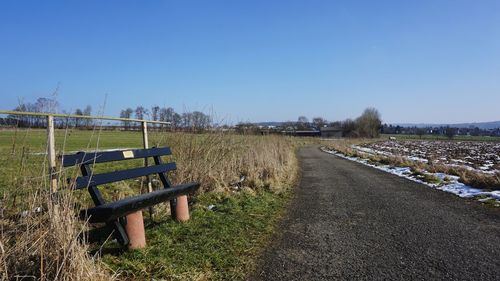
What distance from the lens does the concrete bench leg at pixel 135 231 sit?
4656 millimetres

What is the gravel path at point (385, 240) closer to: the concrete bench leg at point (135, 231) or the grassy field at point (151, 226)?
the grassy field at point (151, 226)

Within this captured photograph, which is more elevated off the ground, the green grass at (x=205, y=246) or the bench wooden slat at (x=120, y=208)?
the bench wooden slat at (x=120, y=208)

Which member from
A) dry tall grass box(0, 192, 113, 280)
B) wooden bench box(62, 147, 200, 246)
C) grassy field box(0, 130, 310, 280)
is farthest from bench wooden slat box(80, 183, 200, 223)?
dry tall grass box(0, 192, 113, 280)

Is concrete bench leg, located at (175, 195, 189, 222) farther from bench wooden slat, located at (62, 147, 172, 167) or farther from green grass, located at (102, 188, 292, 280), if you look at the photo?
bench wooden slat, located at (62, 147, 172, 167)

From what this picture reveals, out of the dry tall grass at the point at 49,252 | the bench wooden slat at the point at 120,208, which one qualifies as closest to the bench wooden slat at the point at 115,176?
the bench wooden slat at the point at 120,208

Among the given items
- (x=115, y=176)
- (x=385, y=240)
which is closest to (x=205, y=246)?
(x=115, y=176)

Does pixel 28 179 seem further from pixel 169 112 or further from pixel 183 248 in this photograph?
pixel 169 112

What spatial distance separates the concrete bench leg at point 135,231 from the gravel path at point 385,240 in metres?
1.53

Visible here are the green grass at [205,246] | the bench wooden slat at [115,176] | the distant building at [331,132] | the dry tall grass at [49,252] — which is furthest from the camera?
the distant building at [331,132]

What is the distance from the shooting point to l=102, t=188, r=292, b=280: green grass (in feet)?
13.3

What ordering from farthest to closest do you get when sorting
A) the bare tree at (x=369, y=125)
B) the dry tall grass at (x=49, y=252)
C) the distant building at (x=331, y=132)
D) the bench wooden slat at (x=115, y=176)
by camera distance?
the distant building at (x=331, y=132)
the bare tree at (x=369, y=125)
the bench wooden slat at (x=115, y=176)
the dry tall grass at (x=49, y=252)

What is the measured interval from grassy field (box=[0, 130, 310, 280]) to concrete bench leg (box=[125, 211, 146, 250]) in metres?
0.15

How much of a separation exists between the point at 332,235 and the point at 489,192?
5.75 metres

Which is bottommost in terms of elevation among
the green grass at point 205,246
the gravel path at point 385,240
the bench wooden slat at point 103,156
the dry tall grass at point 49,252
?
the gravel path at point 385,240
